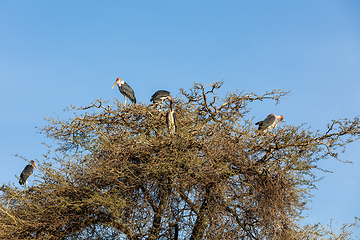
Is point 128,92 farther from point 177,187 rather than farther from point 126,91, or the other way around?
point 177,187

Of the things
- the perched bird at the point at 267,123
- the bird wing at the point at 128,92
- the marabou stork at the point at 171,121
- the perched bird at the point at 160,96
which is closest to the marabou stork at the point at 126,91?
the bird wing at the point at 128,92

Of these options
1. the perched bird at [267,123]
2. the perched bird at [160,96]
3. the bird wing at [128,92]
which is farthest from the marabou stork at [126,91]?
the perched bird at [267,123]

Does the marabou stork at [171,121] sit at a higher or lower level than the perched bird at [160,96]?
lower

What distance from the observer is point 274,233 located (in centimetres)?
1064

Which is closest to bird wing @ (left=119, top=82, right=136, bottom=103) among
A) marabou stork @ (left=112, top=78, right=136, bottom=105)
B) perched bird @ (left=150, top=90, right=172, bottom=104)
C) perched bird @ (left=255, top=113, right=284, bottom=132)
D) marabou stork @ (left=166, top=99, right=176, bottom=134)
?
marabou stork @ (left=112, top=78, right=136, bottom=105)

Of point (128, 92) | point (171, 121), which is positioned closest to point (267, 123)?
point (171, 121)

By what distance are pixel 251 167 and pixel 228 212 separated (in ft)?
4.23

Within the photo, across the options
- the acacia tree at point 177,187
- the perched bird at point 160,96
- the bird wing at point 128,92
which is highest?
the bird wing at point 128,92

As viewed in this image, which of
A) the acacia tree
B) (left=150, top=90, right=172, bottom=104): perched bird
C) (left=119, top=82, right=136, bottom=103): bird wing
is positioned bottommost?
the acacia tree

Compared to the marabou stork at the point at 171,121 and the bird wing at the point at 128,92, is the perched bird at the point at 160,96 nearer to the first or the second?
the marabou stork at the point at 171,121

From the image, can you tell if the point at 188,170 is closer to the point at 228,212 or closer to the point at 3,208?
the point at 228,212

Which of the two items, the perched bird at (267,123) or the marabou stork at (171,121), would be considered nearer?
the marabou stork at (171,121)

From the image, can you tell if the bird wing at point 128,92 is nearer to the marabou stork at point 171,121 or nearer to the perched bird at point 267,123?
the marabou stork at point 171,121

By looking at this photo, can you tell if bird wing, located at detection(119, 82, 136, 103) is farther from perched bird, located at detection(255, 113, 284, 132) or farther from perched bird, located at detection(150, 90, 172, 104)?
perched bird, located at detection(255, 113, 284, 132)
